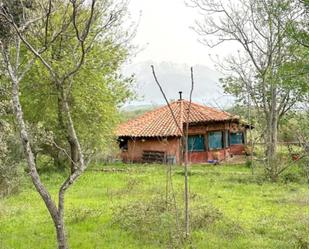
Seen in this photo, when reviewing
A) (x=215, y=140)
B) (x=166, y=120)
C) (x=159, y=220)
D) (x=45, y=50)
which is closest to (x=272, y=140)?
(x=215, y=140)

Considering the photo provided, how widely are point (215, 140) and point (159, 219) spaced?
70.5 feet

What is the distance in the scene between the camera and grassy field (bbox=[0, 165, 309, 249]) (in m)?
9.77

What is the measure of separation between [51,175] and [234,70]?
524 inches

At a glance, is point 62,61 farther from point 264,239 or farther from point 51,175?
point 264,239

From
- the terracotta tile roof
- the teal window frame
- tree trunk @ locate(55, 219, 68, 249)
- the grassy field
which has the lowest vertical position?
the grassy field

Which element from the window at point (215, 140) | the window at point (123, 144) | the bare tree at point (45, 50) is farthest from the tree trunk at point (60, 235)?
the window at point (215, 140)

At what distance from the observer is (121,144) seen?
31672mm

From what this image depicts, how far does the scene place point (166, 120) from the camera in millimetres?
31297

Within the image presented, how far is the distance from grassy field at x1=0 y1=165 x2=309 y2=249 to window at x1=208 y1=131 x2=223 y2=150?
42.5 ft

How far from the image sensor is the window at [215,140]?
31.0 m

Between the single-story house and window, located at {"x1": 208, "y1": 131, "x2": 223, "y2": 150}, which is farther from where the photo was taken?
window, located at {"x1": 208, "y1": 131, "x2": 223, "y2": 150}

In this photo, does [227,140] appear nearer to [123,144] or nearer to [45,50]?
[123,144]

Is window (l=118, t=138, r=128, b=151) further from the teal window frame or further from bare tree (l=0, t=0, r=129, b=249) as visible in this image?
bare tree (l=0, t=0, r=129, b=249)

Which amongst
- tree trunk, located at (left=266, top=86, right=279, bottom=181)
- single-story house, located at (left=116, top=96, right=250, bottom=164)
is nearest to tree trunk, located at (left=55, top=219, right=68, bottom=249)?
tree trunk, located at (left=266, top=86, right=279, bottom=181)
